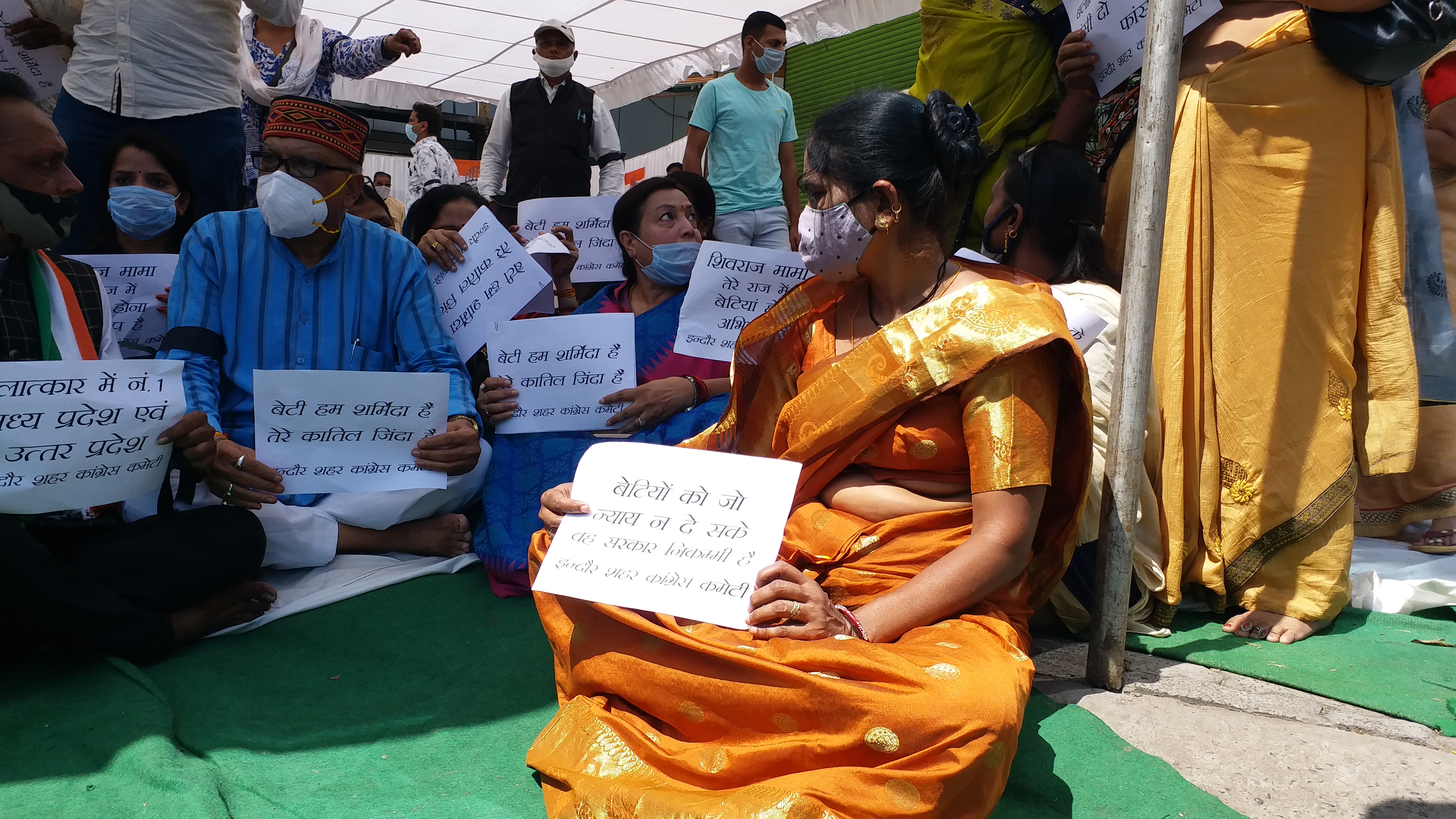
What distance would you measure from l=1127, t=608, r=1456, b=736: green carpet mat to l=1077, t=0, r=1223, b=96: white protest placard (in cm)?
175

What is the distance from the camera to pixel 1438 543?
3748 mm

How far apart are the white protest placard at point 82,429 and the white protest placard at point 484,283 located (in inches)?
48.3

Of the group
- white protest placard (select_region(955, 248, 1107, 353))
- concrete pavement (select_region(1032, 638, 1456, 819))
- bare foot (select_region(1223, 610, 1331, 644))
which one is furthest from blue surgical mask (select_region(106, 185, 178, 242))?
bare foot (select_region(1223, 610, 1331, 644))

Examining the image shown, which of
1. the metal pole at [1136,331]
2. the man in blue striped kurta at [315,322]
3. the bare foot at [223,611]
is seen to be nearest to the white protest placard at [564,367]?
the man in blue striped kurta at [315,322]

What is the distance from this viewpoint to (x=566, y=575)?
1.93 m

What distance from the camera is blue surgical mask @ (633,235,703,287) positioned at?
12.6ft

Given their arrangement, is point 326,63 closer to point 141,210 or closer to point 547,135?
point 547,135

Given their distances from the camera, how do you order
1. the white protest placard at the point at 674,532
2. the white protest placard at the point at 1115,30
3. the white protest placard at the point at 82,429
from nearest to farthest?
the white protest placard at the point at 674,532
the white protest placard at the point at 82,429
the white protest placard at the point at 1115,30

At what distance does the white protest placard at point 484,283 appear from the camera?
3.79 metres

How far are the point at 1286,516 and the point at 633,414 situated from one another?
2066 mm

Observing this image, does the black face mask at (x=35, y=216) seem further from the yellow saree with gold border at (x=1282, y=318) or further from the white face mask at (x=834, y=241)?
the yellow saree with gold border at (x=1282, y=318)

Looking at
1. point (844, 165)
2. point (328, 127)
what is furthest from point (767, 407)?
point (328, 127)

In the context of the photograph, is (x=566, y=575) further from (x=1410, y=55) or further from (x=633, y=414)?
(x=1410, y=55)

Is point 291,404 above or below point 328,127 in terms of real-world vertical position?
below
